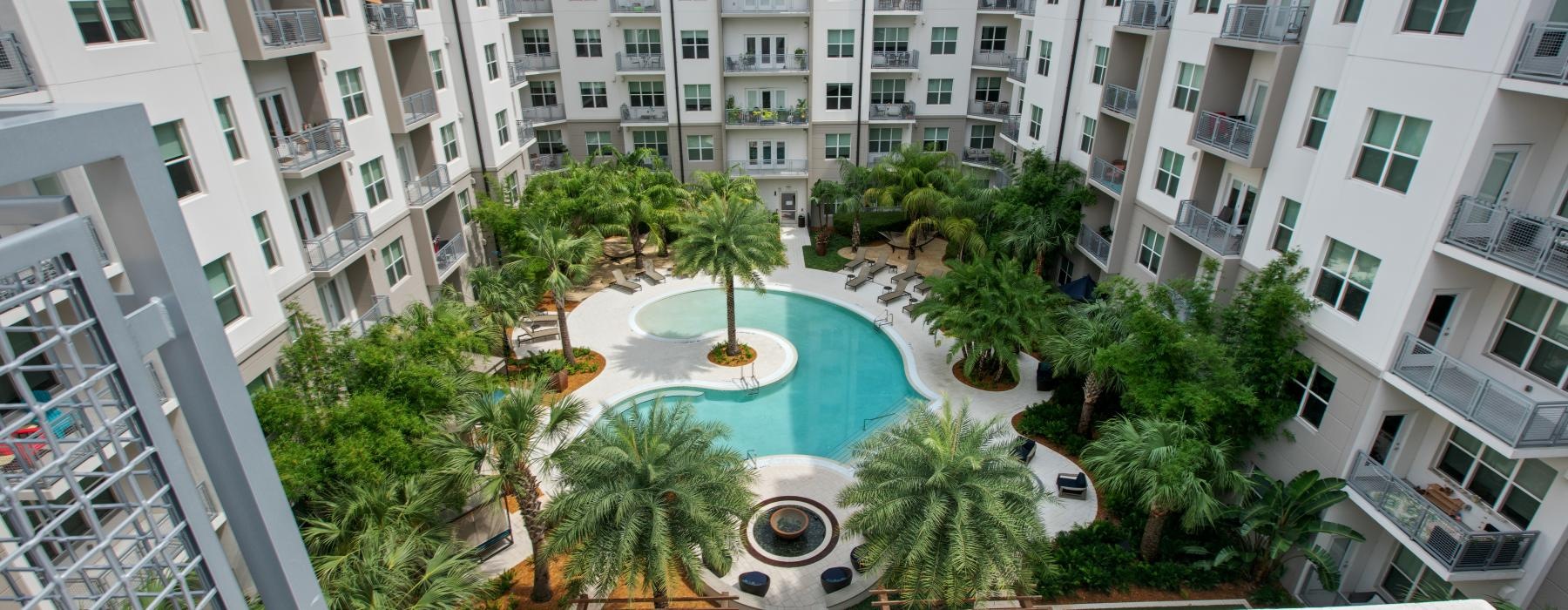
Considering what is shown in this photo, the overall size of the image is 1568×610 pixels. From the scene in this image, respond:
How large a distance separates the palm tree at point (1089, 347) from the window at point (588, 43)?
2643 centimetres

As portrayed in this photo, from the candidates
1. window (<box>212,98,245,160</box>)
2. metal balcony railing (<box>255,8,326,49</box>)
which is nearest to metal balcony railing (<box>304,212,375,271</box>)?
window (<box>212,98,245,160</box>)

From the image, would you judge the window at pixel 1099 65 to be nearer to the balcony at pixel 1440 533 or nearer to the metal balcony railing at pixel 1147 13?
the metal balcony railing at pixel 1147 13

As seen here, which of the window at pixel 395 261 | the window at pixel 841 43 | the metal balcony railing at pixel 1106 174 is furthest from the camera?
the window at pixel 841 43

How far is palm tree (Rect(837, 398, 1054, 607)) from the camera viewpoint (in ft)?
42.1

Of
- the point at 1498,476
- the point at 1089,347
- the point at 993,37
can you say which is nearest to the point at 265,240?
the point at 1089,347

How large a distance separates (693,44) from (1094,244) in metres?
21.1

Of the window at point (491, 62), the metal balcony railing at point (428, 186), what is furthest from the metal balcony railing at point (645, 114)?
the metal balcony railing at point (428, 186)

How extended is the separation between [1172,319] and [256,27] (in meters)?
21.9

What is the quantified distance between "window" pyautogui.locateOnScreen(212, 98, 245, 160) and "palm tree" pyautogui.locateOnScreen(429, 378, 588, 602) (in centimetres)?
790

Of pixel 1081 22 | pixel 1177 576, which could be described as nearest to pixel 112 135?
pixel 1177 576

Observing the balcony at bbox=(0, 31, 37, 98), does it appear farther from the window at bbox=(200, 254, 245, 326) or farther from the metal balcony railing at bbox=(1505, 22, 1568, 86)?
the metal balcony railing at bbox=(1505, 22, 1568, 86)

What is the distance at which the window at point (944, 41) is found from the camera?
37281mm

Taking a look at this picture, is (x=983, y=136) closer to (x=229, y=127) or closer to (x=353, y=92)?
(x=353, y=92)

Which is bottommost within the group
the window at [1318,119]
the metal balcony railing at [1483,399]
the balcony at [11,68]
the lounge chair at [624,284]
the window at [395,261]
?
the lounge chair at [624,284]
